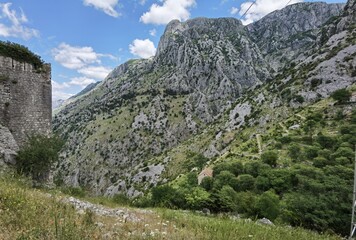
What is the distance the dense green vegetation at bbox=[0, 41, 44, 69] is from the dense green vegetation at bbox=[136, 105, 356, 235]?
13.5 m

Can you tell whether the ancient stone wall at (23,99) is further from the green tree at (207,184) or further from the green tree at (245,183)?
the green tree at (245,183)

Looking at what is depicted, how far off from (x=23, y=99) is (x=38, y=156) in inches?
133

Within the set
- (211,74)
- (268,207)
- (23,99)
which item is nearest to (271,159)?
(268,207)

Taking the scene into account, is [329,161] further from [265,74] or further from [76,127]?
[76,127]

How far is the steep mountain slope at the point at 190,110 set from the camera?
89688mm

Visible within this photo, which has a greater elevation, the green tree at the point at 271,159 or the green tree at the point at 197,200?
the green tree at the point at 271,159

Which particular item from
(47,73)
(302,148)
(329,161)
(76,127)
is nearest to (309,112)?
(302,148)

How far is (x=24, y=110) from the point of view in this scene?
14164 millimetres

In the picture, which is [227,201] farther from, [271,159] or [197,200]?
[271,159]

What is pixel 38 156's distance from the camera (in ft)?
44.3

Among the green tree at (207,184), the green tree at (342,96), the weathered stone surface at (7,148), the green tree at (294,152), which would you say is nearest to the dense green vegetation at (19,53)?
the weathered stone surface at (7,148)

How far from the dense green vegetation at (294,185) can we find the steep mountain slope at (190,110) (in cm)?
3037

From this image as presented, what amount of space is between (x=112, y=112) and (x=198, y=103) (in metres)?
59.3

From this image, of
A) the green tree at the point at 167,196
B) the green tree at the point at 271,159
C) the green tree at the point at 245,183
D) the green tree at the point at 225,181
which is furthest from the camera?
the green tree at the point at 271,159
